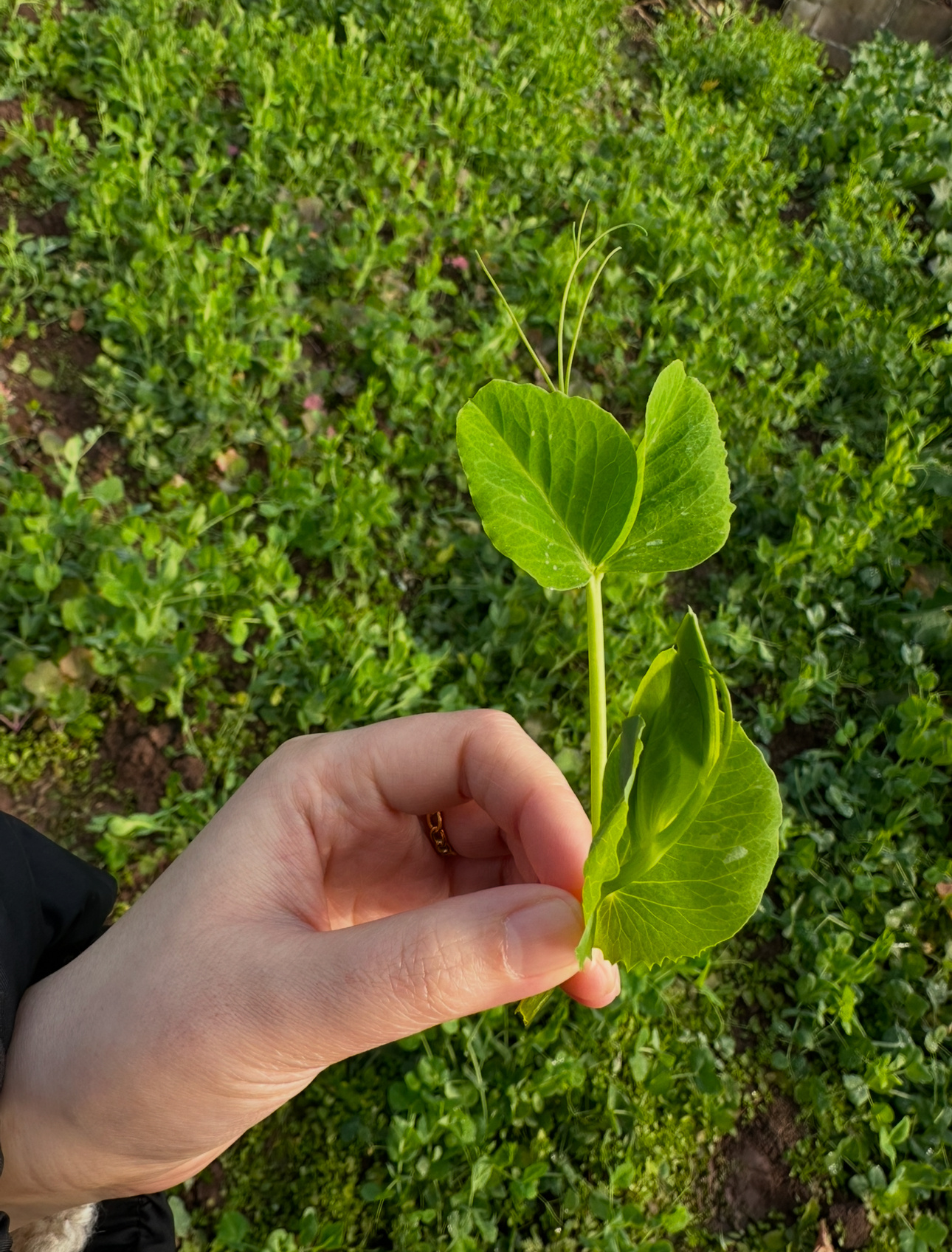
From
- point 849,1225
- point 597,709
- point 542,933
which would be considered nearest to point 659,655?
point 597,709

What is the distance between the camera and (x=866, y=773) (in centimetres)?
223

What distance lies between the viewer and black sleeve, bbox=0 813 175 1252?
3.78ft

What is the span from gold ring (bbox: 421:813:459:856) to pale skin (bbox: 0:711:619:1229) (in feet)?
0.18

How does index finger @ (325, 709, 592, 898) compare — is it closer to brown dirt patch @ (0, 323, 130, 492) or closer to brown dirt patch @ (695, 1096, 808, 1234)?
brown dirt patch @ (695, 1096, 808, 1234)

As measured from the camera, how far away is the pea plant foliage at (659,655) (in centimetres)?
72

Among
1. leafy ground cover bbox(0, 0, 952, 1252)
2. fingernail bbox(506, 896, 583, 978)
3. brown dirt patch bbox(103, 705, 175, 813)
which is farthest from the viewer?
brown dirt patch bbox(103, 705, 175, 813)

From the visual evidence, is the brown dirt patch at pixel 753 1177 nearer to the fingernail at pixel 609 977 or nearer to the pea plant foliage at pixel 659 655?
the fingernail at pixel 609 977

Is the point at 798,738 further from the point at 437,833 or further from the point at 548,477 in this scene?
the point at 548,477

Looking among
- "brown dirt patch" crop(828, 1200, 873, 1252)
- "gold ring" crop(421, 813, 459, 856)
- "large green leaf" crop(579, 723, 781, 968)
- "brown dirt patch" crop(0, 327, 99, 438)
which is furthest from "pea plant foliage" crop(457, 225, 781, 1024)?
"brown dirt patch" crop(0, 327, 99, 438)

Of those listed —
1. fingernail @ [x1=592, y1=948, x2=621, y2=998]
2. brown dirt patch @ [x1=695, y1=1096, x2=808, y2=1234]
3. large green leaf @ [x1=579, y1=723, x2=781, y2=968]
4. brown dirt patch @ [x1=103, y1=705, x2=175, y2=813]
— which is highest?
large green leaf @ [x1=579, y1=723, x2=781, y2=968]

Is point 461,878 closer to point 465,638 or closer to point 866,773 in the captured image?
point 465,638

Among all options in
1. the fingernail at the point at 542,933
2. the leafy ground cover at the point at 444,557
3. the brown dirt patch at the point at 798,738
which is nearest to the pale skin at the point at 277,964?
the fingernail at the point at 542,933

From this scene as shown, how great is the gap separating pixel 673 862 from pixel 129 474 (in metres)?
1.83

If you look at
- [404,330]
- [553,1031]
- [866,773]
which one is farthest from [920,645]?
[404,330]
